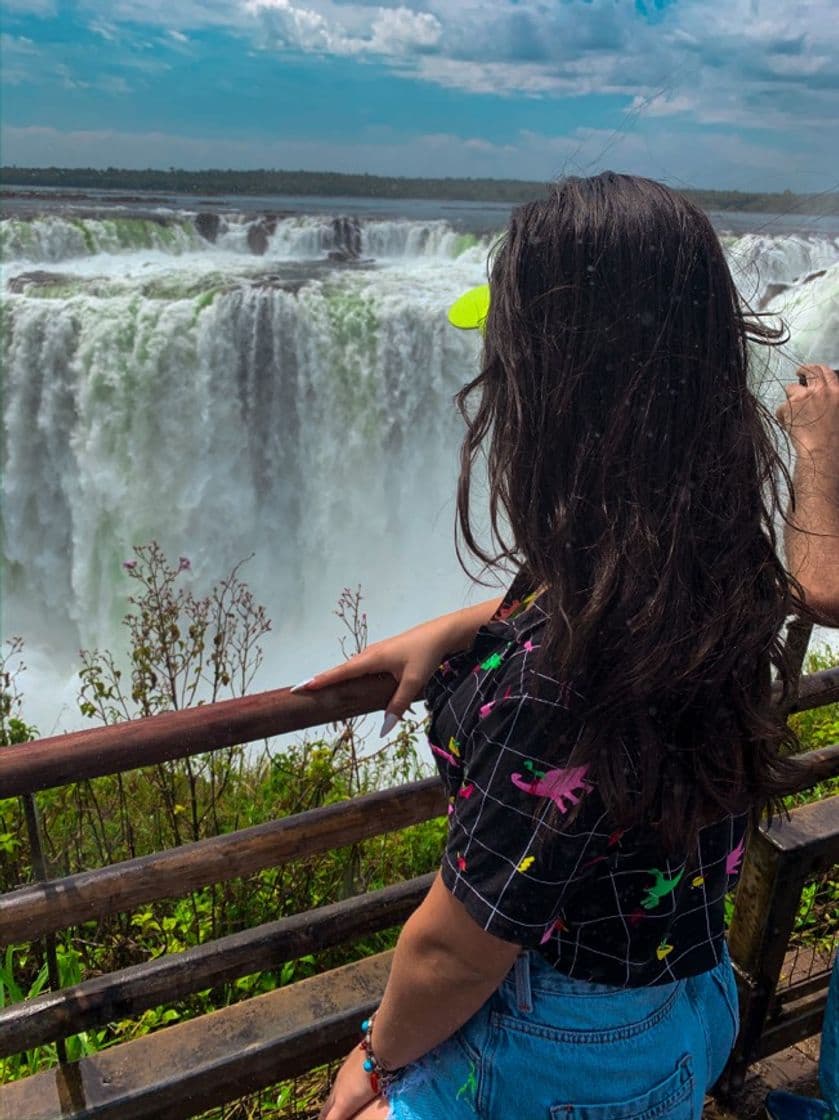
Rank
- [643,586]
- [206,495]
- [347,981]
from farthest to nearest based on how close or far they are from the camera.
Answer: [206,495]
[347,981]
[643,586]

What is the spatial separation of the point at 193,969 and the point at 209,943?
0.04 m

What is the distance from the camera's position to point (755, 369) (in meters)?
1.00

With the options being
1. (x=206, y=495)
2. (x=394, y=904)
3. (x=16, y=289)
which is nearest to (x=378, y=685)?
(x=394, y=904)

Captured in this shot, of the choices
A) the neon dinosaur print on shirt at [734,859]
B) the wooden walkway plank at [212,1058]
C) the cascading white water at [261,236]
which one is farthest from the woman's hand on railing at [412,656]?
the cascading white water at [261,236]

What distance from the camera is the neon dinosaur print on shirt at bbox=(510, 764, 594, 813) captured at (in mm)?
796

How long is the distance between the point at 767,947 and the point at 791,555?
0.79 m

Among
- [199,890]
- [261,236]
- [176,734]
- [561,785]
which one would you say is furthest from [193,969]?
[261,236]

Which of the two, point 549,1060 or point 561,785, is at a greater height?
point 561,785

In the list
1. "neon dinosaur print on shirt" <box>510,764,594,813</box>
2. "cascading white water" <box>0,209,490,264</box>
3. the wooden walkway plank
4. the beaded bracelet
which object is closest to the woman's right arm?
"neon dinosaur print on shirt" <box>510,764,594,813</box>

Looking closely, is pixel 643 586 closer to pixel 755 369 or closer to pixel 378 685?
pixel 755 369

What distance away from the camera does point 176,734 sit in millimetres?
1159

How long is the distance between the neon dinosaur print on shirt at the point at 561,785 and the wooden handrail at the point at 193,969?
758 millimetres

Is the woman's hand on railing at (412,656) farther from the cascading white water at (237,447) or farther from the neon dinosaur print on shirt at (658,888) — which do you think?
the cascading white water at (237,447)

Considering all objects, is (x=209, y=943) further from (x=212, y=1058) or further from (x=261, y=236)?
(x=261, y=236)
